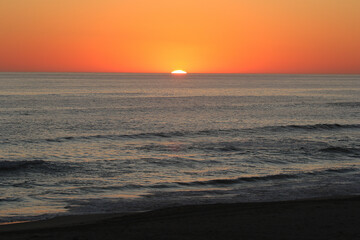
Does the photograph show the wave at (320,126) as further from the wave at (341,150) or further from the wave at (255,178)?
the wave at (255,178)

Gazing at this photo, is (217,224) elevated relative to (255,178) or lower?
elevated

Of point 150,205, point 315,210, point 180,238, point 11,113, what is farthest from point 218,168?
point 11,113

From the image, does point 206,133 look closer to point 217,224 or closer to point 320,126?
point 320,126

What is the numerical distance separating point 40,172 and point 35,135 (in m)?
14.3

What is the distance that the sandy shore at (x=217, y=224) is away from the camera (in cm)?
1100

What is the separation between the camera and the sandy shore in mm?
→ 11000

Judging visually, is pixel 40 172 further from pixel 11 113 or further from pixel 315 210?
pixel 11 113

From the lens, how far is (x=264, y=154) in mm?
27469

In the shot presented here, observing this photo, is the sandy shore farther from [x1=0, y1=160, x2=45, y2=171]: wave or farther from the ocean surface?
[x1=0, y1=160, x2=45, y2=171]: wave

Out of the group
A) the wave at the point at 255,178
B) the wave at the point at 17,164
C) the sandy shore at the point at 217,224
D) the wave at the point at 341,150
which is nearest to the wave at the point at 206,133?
the wave at the point at 341,150

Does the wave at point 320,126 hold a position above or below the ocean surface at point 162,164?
below

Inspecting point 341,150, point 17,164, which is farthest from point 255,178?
point 17,164

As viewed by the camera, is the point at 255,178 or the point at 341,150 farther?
the point at 341,150

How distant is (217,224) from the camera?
1199 cm
